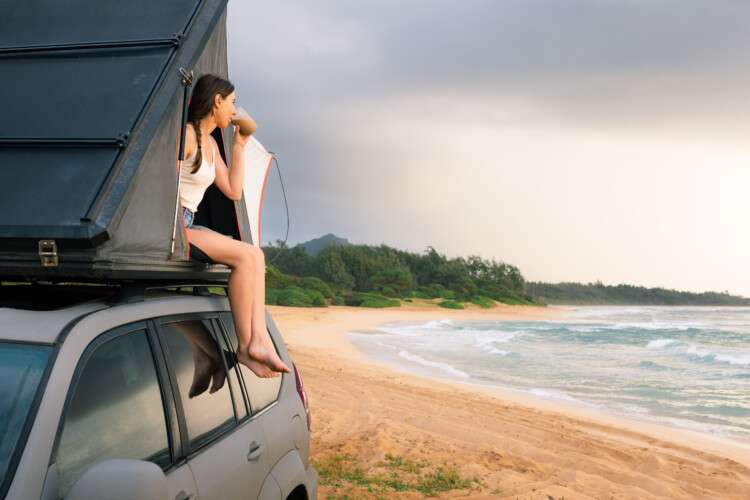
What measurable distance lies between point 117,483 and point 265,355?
1484mm

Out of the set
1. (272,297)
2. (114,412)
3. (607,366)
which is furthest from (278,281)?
(114,412)

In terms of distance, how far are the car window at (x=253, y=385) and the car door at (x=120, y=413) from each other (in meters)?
0.78

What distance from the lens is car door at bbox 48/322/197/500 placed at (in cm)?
224

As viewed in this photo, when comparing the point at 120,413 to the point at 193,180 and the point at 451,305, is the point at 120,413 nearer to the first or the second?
the point at 193,180

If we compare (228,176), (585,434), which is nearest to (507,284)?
(585,434)

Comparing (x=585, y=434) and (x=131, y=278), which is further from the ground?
(x=131, y=278)

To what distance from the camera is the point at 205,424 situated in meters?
3.00

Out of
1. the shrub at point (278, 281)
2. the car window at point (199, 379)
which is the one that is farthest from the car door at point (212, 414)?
the shrub at point (278, 281)

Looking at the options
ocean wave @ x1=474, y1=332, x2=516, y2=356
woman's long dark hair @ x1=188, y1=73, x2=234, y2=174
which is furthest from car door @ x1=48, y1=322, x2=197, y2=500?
ocean wave @ x1=474, y1=332, x2=516, y2=356

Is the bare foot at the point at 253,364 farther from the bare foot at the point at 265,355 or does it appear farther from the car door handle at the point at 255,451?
the car door handle at the point at 255,451

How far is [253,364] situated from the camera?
3447 mm

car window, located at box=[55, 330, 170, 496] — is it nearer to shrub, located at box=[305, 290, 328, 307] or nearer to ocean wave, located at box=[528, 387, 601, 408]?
ocean wave, located at box=[528, 387, 601, 408]

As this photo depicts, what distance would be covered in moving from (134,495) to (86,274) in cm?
92

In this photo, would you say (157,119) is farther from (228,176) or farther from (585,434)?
(585,434)
